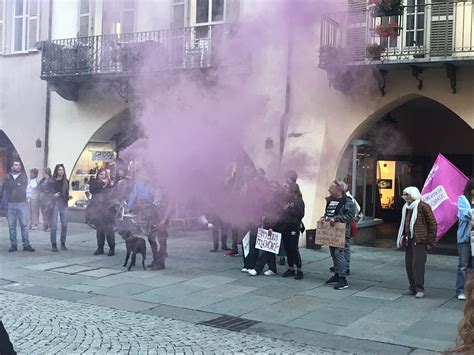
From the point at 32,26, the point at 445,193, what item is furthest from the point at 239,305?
the point at 32,26

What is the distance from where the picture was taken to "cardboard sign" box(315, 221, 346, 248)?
23.3ft

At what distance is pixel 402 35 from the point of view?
973 cm

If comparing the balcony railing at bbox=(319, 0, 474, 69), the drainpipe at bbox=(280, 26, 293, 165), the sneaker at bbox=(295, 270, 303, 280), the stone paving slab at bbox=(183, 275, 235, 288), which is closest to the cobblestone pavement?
the stone paving slab at bbox=(183, 275, 235, 288)

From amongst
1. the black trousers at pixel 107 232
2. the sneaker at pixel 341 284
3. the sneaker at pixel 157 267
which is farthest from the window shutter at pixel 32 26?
the sneaker at pixel 341 284

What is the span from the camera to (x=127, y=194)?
8.98 meters

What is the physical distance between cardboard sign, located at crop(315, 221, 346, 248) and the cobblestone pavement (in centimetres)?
236

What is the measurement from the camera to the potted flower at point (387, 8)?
9.16 metres

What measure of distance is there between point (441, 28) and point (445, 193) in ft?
10.8

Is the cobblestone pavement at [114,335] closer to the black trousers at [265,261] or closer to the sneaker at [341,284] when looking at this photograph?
the sneaker at [341,284]

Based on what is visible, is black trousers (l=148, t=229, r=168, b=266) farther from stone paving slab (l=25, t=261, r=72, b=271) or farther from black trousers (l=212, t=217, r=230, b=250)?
black trousers (l=212, t=217, r=230, b=250)

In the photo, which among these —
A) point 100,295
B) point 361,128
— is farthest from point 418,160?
point 100,295

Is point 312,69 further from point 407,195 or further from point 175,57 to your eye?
point 407,195

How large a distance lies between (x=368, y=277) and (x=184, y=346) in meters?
3.90

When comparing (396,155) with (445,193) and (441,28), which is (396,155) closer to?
(441,28)
